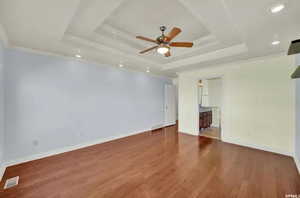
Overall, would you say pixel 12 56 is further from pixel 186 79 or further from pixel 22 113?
pixel 186 79

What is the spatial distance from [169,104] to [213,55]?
360cm

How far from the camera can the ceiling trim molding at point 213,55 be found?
9.92ft

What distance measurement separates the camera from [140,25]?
8.28 feet

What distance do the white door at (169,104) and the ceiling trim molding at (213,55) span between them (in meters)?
2.12

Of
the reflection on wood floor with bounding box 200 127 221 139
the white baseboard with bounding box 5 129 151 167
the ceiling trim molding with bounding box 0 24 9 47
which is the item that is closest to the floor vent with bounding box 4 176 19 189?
the white baseboard with bounding box 5 129 151 167

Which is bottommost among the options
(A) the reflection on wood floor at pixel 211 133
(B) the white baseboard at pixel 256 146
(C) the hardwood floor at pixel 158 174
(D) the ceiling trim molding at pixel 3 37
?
(A) the reflection on wood floor at pixel 211 133

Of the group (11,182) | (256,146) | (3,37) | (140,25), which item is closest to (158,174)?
(11,182)

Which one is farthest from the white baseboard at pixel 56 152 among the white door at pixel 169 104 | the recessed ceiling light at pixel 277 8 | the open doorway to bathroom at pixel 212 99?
the recessed ceiling light at pixel 277 8

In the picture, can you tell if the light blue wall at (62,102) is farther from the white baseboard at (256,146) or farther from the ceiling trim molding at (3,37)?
the white baseboard at (256,146)

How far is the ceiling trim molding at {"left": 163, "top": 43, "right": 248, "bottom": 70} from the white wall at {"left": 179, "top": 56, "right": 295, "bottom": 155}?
3.12 ft

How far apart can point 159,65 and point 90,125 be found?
313cm

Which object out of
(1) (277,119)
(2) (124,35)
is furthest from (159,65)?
(1) (277,119)

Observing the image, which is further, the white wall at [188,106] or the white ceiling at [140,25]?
the white wall at [188,106]

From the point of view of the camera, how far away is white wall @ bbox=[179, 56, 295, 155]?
311cm
